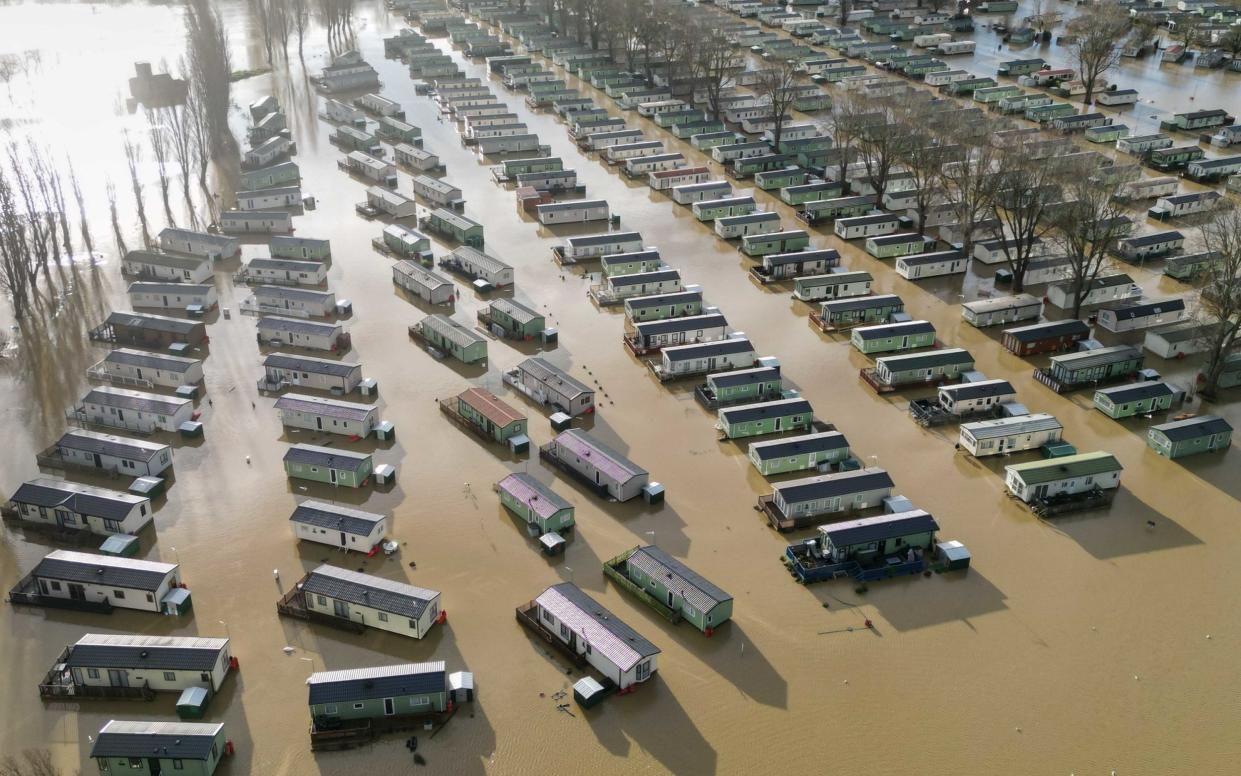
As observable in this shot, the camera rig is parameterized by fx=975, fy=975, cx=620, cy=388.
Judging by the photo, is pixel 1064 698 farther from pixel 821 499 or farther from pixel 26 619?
pixel 26 619

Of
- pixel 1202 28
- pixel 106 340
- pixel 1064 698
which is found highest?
pixel 1202 28

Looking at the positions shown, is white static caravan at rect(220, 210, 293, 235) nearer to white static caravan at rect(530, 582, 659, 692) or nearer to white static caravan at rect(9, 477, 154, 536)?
white static caravan at rect(9, 477, 154, 536)

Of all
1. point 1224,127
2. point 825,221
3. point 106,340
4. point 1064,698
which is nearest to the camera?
point 1064,698

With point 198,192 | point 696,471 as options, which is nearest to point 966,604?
point 696,471

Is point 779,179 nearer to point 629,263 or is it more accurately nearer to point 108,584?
point 629,263

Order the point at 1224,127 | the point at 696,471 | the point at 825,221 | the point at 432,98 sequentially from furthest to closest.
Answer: the point at 432,98
the point at 1224,127
the point at 825,221
the point at 696,471

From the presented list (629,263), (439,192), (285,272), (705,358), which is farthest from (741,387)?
(439,192)

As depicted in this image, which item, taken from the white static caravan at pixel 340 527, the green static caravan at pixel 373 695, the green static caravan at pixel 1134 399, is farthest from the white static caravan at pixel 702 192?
the green static caravan at pixel 373 695
